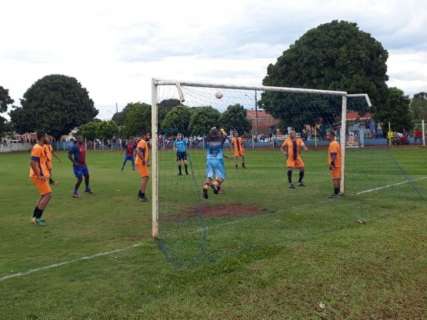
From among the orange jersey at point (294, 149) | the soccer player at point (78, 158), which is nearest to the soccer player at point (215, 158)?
the orange jersey at point (294, 149)

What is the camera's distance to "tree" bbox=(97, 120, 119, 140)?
230ft

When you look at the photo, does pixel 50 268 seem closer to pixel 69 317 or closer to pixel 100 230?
pixel 69 317

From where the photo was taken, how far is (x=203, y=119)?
11.3 m

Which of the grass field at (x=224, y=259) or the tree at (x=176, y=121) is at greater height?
the tree at (x=176, y=121)

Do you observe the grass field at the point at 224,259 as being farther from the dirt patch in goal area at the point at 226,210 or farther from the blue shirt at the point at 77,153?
the blue shirt at the point at 77,153

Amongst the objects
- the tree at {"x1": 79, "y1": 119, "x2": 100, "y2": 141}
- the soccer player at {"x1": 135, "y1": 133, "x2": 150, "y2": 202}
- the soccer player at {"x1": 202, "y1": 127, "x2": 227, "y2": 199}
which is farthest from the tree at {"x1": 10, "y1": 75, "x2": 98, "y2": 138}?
the soccer player at {"x1": 202, "y1": 127, "x2": 227, "y2": 199}

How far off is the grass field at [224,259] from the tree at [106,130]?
188 ft

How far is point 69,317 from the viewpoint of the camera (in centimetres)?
540

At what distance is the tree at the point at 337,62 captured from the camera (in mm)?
41375

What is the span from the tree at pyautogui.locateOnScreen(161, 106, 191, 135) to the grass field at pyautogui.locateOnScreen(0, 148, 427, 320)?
1.89 metres

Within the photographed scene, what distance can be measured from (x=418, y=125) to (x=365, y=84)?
12057mm

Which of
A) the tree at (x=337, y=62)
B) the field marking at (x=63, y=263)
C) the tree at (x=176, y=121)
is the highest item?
the tree at (x=337, y=62)

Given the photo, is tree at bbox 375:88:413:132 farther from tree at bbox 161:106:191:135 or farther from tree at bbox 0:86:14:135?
tree at bbox 0:86:14:135

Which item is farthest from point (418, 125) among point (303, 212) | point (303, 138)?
point (303, 212)
